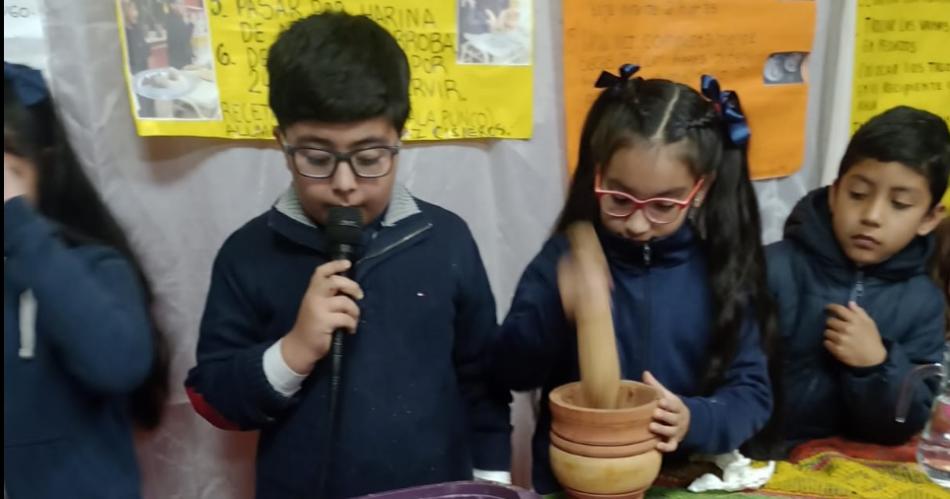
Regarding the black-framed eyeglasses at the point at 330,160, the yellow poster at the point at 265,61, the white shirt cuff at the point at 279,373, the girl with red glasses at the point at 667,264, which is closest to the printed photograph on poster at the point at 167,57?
the yellow poster at the point at 265,61

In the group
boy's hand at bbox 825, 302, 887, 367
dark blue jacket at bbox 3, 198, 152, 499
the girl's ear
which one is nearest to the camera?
dark blue jacket at bbox 3, 198, 152, 499

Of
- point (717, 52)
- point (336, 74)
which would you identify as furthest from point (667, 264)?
point (717, 52)

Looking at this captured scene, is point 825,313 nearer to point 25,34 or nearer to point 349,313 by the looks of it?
point 349,313

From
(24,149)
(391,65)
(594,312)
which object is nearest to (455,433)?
(594,312)

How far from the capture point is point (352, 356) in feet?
3.00

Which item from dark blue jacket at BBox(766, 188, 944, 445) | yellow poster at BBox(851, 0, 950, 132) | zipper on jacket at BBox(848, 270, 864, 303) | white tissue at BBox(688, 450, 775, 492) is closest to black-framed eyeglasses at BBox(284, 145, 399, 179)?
white tissue at BBox(688, 450, 775, 492)

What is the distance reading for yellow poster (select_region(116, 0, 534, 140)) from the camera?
104cm

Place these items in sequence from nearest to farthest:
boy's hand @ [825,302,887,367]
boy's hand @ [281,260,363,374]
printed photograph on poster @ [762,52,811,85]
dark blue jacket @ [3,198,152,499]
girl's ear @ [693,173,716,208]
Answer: dark blue jacket @ [3,198,152,499] < boy's hand @ [281,260,363,374] < girl's ear @ [693,173,716,208] < boy's hand @ [825,302,887,367] < printed photograph on poster @ [762,52,811,85]

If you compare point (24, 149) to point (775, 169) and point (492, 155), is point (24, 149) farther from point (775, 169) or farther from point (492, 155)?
point (775, 169)

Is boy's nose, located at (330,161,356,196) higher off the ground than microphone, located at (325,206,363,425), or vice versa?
boy's nose, located at (330,161,356,196)

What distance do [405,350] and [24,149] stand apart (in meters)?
0.42

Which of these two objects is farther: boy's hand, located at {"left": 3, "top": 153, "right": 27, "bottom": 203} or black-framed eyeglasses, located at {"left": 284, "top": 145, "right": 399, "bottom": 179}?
black-framed eyeglasses, located at {"left": 284, "top": 145, "right": 399, "bottom": 179}

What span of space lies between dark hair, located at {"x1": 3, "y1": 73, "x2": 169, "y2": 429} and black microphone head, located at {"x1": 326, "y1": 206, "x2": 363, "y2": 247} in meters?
0.23

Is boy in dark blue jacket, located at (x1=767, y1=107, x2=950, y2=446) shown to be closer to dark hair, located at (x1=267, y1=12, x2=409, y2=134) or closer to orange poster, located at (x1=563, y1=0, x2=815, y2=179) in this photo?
orange poster, located at (x1=563, y1=0, x2=815, y2=179)
